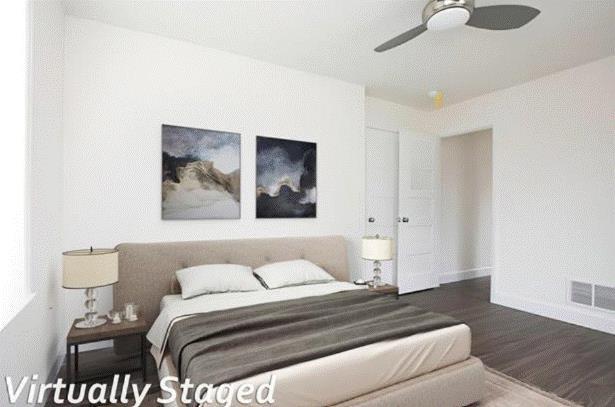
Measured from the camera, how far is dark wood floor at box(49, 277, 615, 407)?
2236mm

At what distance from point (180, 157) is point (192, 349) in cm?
182

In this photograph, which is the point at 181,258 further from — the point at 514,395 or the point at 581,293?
the point at 581,293

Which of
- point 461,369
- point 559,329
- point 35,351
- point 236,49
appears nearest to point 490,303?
point 559,329

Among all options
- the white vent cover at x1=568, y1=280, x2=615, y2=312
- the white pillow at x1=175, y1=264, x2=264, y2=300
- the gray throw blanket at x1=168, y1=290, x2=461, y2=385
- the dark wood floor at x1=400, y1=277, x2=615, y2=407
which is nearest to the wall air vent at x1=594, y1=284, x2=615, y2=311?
the white vent cover at x1=568, y1=280, x2=615, y2=312

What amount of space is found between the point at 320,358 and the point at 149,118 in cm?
245

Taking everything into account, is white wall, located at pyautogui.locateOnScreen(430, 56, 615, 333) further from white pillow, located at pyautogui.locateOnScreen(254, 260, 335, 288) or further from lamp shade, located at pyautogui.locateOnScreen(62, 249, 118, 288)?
lamp shade, located at pyautogui.locateOnScreen(62, 249, 118, 288)

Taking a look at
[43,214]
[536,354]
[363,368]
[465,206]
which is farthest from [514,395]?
[465,206]

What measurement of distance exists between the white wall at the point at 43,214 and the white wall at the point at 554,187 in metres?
4.63

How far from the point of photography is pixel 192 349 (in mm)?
1654

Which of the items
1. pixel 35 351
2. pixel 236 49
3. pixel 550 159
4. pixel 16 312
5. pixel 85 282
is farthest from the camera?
pixel 550 159

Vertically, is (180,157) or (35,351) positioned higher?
(180,157)

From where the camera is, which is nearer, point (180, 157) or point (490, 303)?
point (180, 157)

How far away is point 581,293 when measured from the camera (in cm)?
341

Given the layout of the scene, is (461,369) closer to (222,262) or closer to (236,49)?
(222,262)
